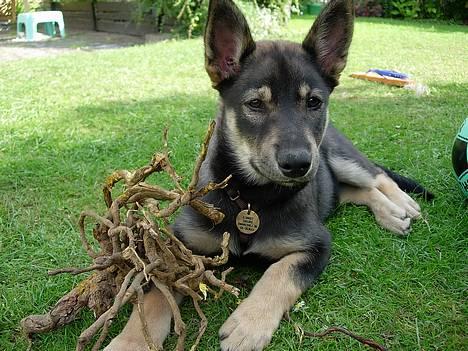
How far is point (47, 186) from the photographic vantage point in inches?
167

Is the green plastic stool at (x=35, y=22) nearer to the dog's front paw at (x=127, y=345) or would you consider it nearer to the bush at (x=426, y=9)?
the bush at (x=426, y=9)

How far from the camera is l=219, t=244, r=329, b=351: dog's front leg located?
237 centimetres

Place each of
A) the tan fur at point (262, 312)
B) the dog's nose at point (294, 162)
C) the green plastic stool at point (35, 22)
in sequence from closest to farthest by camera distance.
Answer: the tan fur at point (262, 312) → the dog's nose at point (294, 162) → the green plastic stool at point (35, 22)

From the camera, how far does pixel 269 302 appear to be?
2.53 metres

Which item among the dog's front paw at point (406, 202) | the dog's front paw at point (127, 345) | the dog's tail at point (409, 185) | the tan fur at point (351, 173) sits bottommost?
the dog's tail at point (409, 185)

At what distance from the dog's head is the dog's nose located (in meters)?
0.03

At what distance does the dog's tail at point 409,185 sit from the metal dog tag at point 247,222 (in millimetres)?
1721

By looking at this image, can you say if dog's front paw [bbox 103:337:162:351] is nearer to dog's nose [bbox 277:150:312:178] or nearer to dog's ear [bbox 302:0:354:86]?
dog's nose [bbox 277:150:312:178]

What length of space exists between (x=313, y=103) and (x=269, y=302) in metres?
1.19

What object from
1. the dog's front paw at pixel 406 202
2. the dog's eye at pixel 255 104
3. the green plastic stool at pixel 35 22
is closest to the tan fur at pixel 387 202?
the dog's front paw at pixel 406 202

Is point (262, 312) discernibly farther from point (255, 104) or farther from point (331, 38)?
point (331, 38)

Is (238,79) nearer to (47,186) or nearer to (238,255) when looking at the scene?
(238,255)

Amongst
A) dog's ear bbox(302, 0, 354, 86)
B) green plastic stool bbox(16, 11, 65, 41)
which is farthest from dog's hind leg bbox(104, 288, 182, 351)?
green plastic stool bbox(16, 11, 65, 41)

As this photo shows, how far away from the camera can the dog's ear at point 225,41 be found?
2926 millimetres
